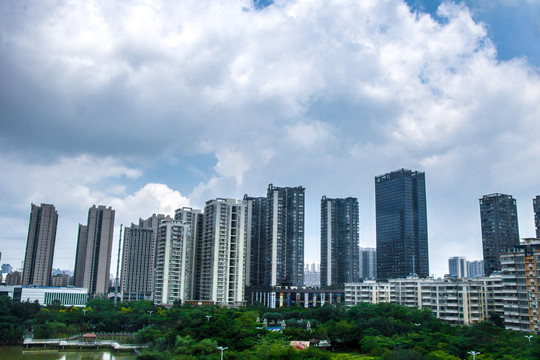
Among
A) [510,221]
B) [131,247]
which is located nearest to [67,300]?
[131,247]

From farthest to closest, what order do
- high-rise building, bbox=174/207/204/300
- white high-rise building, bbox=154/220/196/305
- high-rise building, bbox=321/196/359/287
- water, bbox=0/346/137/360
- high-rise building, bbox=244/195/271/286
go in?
high-rise building, bbox=321/196/359/287 → high-rise building, bbox=244/195/271/286 → high-rise building, bbox=174/207/204/300 → white high-rise building, bbox=154/220/196/305 → water, bbox=0/346/137/360

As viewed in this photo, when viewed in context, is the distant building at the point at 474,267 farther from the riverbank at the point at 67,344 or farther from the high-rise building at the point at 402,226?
the riverbank at the point at 67,344

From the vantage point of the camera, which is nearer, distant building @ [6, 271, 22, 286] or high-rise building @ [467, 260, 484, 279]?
distant building @ [6, 271, 22, 286]

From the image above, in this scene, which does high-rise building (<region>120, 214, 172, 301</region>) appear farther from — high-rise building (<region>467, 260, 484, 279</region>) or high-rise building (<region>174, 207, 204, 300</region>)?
high-rise building (<region>467, 260, 484, 279</region>)

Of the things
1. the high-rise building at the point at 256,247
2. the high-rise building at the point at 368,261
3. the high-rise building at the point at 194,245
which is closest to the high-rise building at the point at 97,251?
the high-rise building at the point at 256,247

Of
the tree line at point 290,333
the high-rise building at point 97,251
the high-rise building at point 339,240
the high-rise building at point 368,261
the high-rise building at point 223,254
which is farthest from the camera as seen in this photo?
the high-rise building at point 368,261

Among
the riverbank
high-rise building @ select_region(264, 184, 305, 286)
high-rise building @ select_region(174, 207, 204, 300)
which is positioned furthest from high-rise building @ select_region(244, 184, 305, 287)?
the riverbank

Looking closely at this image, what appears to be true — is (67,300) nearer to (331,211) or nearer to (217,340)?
(331,211)
